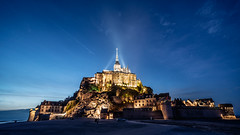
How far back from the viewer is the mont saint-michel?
4122cm

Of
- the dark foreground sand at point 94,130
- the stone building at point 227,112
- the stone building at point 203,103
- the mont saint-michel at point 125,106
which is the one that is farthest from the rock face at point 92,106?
the stone building at point 227,112

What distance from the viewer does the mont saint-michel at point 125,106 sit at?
135ft

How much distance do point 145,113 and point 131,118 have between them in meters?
5.15

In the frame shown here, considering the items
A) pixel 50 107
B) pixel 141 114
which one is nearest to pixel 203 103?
pixel 141 114

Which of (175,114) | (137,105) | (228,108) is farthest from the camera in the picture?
(137,105)

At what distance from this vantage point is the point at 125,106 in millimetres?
61688

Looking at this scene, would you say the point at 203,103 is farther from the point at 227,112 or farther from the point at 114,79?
the point at 114,79

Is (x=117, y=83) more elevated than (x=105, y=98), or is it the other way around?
(x=117, y=83)

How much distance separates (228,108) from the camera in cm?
5344

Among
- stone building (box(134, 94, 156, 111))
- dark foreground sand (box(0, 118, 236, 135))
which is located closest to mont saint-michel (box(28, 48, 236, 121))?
stone building (box(134, 94, 156, 111))

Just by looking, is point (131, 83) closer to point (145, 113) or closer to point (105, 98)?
point (105, 98)

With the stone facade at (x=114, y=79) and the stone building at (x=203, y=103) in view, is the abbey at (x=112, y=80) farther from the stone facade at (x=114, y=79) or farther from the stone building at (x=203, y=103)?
the stone building at (x=203, y=103)

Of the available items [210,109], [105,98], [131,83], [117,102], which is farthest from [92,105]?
[210,109]

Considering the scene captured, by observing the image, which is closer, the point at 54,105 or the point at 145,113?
the point at 145,113
